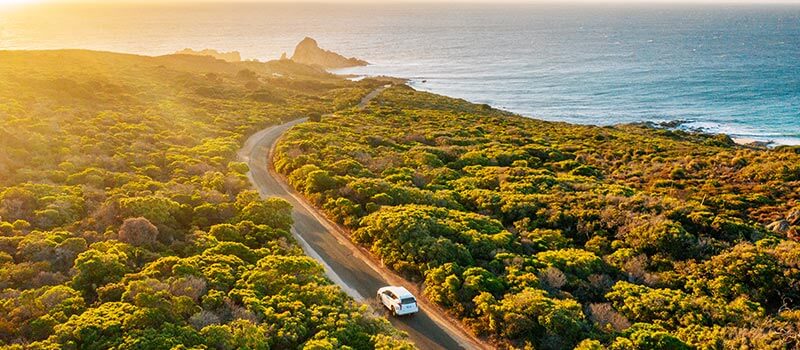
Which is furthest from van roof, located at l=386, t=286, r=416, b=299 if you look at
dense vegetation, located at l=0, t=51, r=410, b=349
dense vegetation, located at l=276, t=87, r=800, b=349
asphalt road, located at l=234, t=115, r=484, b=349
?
dense vegetation, located at l=0, t=51, r=410, b=349

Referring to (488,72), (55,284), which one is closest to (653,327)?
(55,284)

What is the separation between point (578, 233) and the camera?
3491cm

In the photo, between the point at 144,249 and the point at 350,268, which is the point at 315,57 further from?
the point at 144,249

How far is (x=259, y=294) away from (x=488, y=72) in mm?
159927

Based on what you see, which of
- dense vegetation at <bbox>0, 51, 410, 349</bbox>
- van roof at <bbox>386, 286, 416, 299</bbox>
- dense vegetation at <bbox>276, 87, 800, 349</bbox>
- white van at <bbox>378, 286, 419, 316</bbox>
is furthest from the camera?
van roof at <bbox>386, 286, 416, 299</bbox>

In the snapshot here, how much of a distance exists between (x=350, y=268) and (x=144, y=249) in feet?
35.2

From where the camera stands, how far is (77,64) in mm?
96000

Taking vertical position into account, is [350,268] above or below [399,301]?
below

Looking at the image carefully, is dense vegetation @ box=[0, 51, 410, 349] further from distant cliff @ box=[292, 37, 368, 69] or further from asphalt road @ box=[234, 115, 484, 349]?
distant cliff @ box=[292, 37, 368, 69]

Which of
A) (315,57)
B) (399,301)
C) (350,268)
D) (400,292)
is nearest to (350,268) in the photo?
(350,268)

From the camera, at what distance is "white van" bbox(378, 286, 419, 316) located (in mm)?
25109

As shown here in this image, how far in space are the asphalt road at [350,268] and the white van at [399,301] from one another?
0.34 metres

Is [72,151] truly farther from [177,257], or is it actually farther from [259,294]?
[259,294]

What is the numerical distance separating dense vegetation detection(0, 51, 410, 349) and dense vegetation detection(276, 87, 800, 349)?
5.81 m
